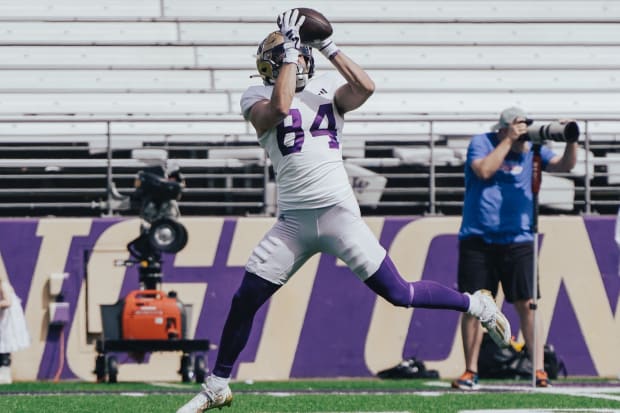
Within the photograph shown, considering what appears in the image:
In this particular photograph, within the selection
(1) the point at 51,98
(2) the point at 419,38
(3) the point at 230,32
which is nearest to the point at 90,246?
(1) the point at 51,98

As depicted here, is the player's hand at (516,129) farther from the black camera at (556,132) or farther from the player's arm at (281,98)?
the player's arm at (281,98)

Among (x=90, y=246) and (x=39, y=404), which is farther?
(x=90, y=246)

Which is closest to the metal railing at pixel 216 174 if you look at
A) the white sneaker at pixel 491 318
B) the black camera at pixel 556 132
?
the black camera at pixel 556 132

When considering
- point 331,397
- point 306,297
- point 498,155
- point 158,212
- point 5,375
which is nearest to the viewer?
point 331,397

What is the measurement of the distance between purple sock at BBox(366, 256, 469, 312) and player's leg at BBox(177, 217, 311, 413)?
35cm

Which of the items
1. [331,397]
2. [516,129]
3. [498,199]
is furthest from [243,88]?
[331,397]

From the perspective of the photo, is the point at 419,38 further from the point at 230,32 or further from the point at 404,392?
the point at 404,392

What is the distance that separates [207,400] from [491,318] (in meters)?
1.39

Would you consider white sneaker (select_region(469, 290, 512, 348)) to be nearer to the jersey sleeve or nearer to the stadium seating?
the jersey sleeve

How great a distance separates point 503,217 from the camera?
9.23 metres

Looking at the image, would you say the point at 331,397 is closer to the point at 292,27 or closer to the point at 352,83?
the point at 352,83

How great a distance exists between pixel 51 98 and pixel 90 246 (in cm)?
206

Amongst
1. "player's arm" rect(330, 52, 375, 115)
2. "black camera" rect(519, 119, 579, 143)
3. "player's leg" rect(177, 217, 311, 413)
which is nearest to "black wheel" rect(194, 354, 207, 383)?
"black camera" rect(519, 119, 579, 143)

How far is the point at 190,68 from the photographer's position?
40.9 ft
